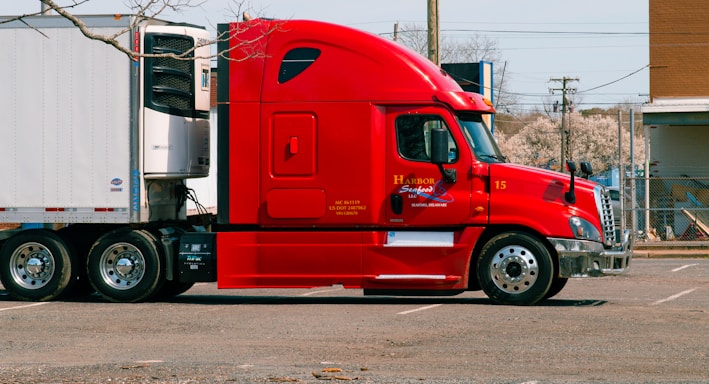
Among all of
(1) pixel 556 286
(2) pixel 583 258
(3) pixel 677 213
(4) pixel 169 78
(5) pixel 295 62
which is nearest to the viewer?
(2) pixel 583 258

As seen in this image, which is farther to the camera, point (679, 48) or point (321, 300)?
point (679, 48)

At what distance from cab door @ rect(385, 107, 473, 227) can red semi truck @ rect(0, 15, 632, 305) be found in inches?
0.6

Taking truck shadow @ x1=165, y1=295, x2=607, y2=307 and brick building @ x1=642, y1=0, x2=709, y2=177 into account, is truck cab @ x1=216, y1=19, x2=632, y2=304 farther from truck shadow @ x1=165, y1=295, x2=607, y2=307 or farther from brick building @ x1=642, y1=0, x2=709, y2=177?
brick building @ x1=642, y1=0, x2=709, y2=177

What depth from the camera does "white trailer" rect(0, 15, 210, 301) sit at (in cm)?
1555

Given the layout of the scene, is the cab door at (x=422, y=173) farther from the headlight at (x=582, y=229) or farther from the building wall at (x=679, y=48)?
the building wall at (x=679, y=48)

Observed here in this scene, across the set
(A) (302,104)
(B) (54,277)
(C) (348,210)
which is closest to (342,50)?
(A) (302,104)

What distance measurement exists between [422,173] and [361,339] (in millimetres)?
3850

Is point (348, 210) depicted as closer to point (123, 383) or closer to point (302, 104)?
point (302, 104)

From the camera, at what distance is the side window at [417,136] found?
15.0 meters

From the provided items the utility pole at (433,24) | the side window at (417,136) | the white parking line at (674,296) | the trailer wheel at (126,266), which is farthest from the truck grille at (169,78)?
the utility pole at (433,24)

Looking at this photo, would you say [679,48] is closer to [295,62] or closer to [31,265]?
[295,62]

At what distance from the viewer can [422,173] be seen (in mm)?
15016

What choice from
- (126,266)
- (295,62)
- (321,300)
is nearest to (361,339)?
(321,300)

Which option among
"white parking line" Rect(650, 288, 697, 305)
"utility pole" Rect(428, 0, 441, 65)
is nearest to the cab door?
"white parking line" Rect(650, 288, 697, 305)
